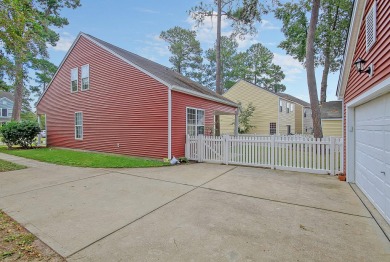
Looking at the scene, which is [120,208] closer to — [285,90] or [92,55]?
[92,55]

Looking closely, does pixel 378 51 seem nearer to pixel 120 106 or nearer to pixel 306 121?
pixel 120 106

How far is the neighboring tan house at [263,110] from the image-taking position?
23.2m

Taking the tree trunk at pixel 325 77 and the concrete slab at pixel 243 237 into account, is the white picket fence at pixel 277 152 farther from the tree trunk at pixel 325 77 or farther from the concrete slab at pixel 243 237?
the tree trunk at pixel 325 77

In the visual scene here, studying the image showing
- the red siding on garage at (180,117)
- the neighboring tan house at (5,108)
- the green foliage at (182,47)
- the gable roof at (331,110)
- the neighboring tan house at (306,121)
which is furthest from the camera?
the neighboring tan house at (5,108)

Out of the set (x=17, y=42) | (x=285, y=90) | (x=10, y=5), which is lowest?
(x=17, y=42)

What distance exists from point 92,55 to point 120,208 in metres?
10.5

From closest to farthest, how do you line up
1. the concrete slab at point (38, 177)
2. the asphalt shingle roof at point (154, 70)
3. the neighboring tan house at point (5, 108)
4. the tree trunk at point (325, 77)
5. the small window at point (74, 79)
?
the concrete slab at point (38, 177)
the asphalt shingle roof at point (154, 70)
the small window at point (74, 79)
the tree trunk at point (325, 77)
the neighboring tan house at point (5, 108)

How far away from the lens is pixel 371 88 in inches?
152

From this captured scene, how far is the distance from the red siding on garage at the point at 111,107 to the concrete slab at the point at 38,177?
278 centimetres

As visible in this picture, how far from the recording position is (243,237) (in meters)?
2.85

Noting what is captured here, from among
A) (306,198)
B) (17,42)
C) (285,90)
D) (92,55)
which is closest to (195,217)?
(306,198)

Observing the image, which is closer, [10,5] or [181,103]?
[10,5]

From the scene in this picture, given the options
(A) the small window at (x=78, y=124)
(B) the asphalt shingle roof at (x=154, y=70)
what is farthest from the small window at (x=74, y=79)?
→ (B) the asphalt shingle roof at (x=154, y=70)

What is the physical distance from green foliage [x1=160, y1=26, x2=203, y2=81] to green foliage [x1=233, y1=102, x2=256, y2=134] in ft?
48.7
